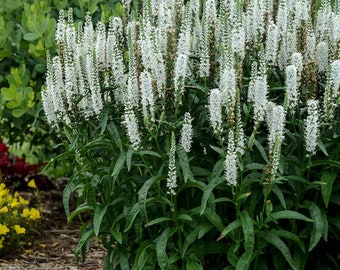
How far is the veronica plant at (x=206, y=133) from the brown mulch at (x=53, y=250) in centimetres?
126

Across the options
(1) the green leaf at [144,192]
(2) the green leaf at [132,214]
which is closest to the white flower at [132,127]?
(1) the green leaf at [144,192]

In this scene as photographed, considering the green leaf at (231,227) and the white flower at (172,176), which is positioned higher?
the white flower at (172,176)

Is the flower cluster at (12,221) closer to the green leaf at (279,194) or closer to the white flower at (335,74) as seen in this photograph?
the green leaf at (279,194)

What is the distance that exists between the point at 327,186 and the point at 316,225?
0.23 m

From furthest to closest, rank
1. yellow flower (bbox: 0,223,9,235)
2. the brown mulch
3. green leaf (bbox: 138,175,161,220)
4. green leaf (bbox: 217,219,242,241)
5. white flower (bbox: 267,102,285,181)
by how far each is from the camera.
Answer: the brown mulch
yellow flower (bbox: 0,223,9,235)
green leaf (bbox: 138,175,161,220)
green leaf (bbox: 217,219,242,241)
white flower (bbox: 267,102,285,181)

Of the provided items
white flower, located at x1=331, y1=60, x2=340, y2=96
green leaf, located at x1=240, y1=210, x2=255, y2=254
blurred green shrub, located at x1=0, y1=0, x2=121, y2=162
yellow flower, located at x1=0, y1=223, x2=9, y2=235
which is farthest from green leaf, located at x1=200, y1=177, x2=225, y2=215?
yellow flower, located at x1=0, y1=223, x2=9, y2=235

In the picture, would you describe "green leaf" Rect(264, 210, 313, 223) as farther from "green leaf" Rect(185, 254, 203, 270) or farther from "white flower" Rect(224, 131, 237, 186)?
"green leaf" Rect(185, 254, 203, 270)

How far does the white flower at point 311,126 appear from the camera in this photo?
A: 3717 mm

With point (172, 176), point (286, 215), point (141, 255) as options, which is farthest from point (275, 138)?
point (141, 255)

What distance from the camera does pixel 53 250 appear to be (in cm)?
614

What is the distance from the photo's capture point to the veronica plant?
12.6 feet

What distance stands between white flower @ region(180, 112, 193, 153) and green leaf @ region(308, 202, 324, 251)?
78 cm

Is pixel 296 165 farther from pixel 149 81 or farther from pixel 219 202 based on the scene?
pixel 149 81

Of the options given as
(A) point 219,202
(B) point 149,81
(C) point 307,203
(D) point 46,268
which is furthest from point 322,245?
(D) point 46,268
